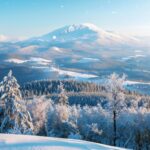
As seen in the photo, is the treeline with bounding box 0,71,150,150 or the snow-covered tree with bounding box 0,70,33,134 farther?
the treeline with bounding box 0,71,150,150

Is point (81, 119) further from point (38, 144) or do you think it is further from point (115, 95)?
point (38, 144)

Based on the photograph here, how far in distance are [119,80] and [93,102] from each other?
394 feet

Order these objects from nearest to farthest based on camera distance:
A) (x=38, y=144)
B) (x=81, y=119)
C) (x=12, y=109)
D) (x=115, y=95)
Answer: (x=38, y=144) < (x=12, y=109) < (x=115, y=95) < (x=81, y=119)

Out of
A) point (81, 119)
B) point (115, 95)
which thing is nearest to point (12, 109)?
point (115, 95)

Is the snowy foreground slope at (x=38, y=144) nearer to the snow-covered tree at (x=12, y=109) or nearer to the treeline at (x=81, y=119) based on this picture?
the snow-covered tree at (x=12, y=109)

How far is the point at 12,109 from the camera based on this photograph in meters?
36.3

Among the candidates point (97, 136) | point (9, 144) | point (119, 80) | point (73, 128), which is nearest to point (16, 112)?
point (119, 80)

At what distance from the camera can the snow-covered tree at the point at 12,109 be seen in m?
36.5

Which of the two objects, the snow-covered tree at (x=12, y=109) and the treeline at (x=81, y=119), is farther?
the treeline at (x=81, y=119)

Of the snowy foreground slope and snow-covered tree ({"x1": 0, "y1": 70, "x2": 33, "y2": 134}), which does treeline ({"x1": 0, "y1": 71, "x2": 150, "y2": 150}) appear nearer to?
snow-covered tree ({"x1": 0, "y1": 70, "x2": 33, "y2": 134})

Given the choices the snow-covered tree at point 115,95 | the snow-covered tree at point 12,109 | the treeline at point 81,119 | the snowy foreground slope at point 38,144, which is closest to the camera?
the snowy foreground slope at point 38,144

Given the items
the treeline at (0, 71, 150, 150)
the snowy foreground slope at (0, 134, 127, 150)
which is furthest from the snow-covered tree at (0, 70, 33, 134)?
the snowy foreground slope at (0, 134, 127, 150)

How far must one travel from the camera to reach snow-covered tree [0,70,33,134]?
36.5 m

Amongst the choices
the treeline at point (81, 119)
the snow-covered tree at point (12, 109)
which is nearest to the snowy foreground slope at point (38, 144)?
the snow-covered tree at point (12, 109)
